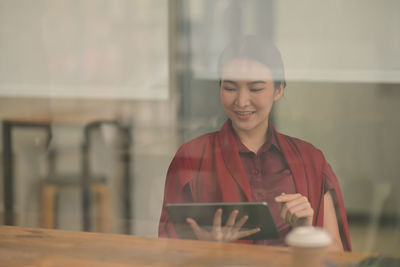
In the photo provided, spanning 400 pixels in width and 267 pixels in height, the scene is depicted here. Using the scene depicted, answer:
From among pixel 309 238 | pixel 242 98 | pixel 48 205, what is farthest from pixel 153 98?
pixel 309 238

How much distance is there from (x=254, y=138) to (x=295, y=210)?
0.88 feet

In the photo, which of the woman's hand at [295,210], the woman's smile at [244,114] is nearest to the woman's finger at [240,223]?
the woman's hand at [295,210]

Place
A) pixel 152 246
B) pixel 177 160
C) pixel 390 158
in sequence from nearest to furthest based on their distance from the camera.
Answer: pixel 152 246
pixel 390 158
pixel 177 160

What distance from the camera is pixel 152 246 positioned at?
1.66 m

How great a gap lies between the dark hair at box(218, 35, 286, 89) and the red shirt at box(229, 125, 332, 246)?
0.19 m

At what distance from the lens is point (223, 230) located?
1.83 m

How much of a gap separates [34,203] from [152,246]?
0.83 metres

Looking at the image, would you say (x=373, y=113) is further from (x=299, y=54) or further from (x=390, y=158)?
(x=299, y=54)

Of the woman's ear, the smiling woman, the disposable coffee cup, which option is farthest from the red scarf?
the disposable coffee cup

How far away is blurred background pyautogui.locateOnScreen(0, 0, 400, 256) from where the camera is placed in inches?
69.4

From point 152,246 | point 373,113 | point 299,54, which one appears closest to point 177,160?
point 152,246

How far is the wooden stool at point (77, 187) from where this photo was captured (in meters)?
2.19

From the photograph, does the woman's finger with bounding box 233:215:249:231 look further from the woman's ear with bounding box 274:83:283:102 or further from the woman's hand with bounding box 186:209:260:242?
the woman's ear with bounding box 274:83:283:102

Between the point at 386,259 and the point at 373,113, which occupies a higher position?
the point at 373,113
